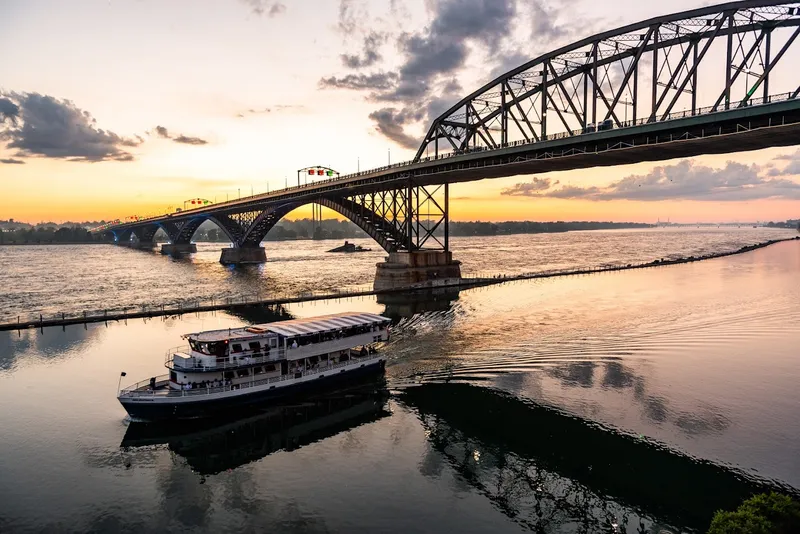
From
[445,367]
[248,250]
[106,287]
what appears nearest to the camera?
[445,367]

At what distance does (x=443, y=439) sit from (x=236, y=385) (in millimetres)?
14460

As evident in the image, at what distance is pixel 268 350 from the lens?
1336 inches

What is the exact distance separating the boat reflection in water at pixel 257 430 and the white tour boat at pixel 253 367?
40.6 inches

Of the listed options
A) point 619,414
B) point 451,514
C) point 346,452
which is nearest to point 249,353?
point 346,452

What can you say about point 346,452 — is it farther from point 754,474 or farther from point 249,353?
point 754,474

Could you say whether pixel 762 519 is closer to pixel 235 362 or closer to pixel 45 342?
pixel 235 362

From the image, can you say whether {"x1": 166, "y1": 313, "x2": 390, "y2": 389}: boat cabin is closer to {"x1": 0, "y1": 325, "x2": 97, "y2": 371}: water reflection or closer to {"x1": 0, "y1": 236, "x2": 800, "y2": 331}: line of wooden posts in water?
{"x1": 0, "y1": 325, "x2": 97, "y2": 371}: water reflection

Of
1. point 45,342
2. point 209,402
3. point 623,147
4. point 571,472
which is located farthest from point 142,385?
point 623,147

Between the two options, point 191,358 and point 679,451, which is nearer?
point 679,451

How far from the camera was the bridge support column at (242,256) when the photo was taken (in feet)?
485

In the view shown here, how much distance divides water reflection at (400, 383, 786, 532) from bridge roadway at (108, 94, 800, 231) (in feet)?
106

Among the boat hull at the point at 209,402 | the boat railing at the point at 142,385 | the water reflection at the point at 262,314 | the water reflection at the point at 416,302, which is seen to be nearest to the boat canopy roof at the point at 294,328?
the boat railing at the point at 142,385

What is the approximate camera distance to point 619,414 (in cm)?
3016

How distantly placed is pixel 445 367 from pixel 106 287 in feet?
263
